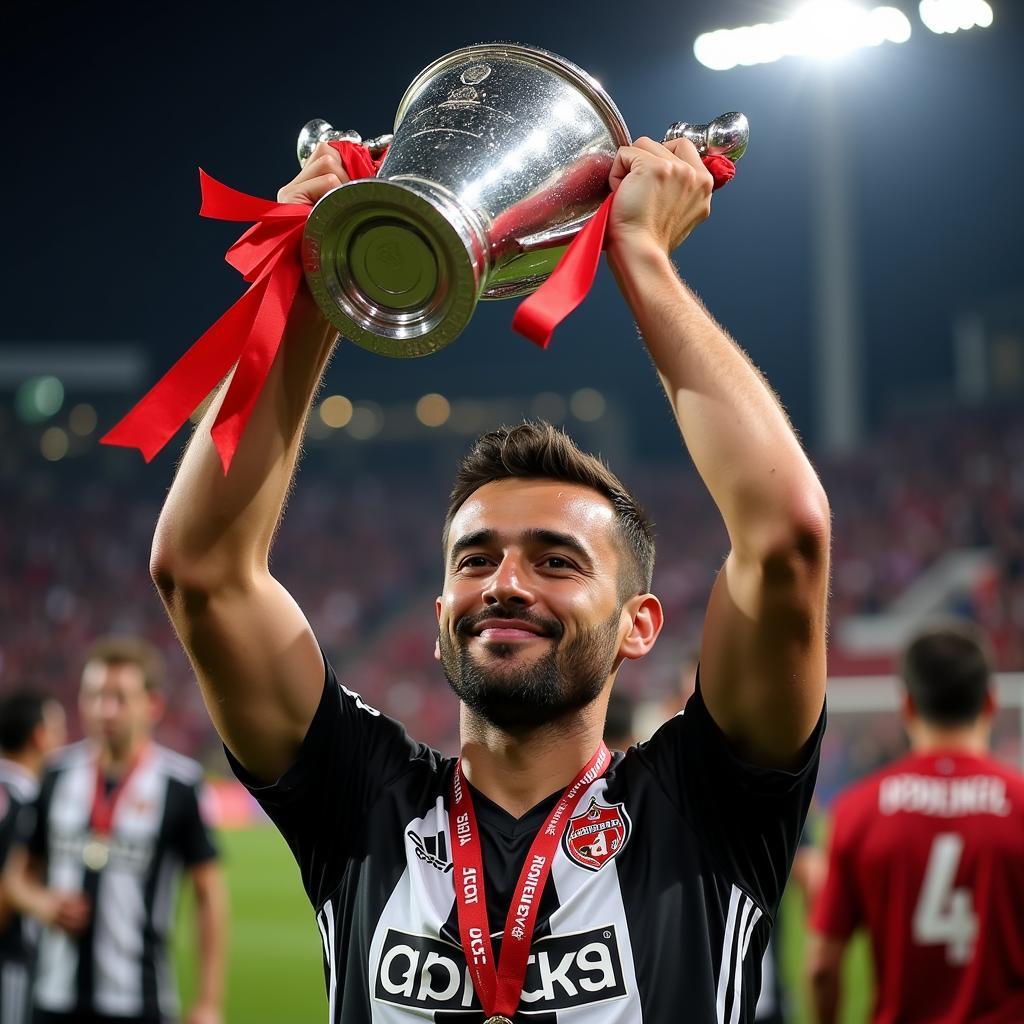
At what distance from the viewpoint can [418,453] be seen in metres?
33.8

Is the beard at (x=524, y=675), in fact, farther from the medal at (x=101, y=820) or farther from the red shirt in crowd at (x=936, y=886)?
the medal at (x=101, y=820)

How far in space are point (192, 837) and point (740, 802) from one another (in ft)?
11.9

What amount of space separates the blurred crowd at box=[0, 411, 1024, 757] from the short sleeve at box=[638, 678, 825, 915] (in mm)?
16001

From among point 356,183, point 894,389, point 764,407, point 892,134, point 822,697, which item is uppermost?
point 894,389

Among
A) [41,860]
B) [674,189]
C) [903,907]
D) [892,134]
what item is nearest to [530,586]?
[674,189]

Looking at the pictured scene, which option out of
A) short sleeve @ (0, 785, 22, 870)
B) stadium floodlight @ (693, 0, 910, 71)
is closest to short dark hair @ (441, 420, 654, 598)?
short sleeve @ (0, 785, 22, 870)

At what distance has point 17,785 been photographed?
5496mm

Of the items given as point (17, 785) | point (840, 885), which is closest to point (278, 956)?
point (17, 785)

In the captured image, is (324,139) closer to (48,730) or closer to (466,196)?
(466,196)

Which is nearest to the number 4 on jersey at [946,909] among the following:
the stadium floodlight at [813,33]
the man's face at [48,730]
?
the man's face at [48,730]

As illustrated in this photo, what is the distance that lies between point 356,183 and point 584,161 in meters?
0.41

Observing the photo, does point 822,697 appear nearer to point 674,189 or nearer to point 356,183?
point 674,189

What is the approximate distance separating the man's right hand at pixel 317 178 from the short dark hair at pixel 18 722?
14.0 ft

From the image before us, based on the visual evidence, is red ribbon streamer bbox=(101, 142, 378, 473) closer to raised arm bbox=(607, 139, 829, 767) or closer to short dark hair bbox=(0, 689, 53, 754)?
raised arm bbox=(607, 139, 829, 767)
